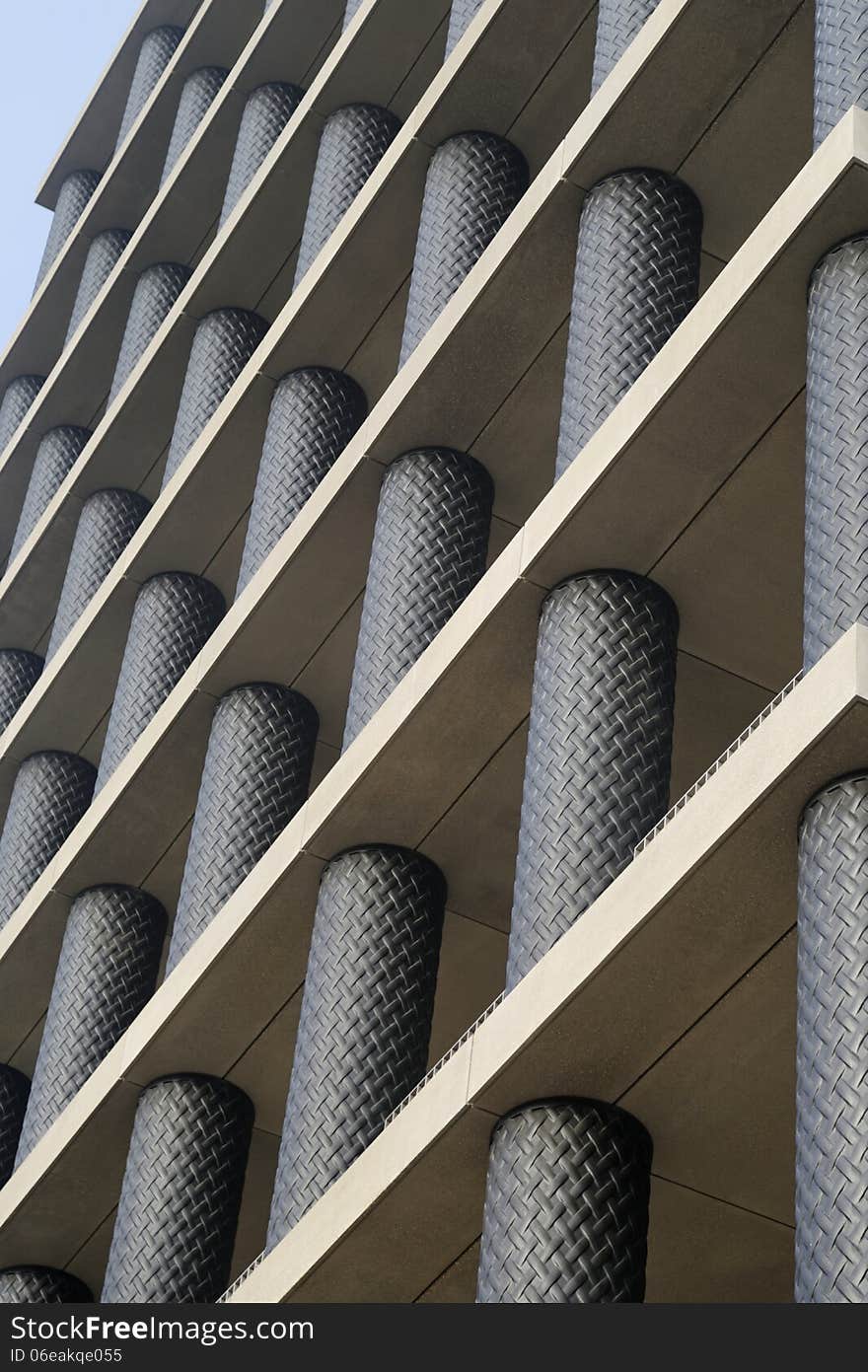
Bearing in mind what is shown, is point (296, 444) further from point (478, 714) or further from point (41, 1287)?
point (41, 1287)

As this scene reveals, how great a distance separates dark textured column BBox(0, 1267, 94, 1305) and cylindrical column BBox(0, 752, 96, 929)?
16.4 feet

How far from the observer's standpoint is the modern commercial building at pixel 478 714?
11477 mm

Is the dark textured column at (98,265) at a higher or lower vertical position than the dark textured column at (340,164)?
lower

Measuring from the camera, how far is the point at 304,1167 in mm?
14766

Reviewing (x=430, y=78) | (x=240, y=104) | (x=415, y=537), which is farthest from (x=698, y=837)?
(x=240, y=104)

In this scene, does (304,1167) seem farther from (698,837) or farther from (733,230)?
(733,230)

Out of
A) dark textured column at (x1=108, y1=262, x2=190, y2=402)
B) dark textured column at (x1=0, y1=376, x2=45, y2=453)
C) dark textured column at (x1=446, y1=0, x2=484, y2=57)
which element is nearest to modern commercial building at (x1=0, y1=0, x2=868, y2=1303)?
dark textured column at (x1=446, y1=0, x2=484, y2=57)

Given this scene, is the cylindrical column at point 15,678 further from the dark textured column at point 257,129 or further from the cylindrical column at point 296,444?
the cylindrical column at point 296,444

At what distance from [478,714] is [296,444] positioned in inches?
259

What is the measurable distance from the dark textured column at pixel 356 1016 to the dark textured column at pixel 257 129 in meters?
12.0

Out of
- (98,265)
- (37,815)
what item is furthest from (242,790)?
(98,265)

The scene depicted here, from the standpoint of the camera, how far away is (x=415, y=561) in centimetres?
1705

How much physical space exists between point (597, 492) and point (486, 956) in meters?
6.50

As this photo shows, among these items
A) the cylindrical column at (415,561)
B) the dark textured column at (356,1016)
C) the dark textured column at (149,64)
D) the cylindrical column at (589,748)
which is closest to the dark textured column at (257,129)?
the dark textured column at (149,64)
